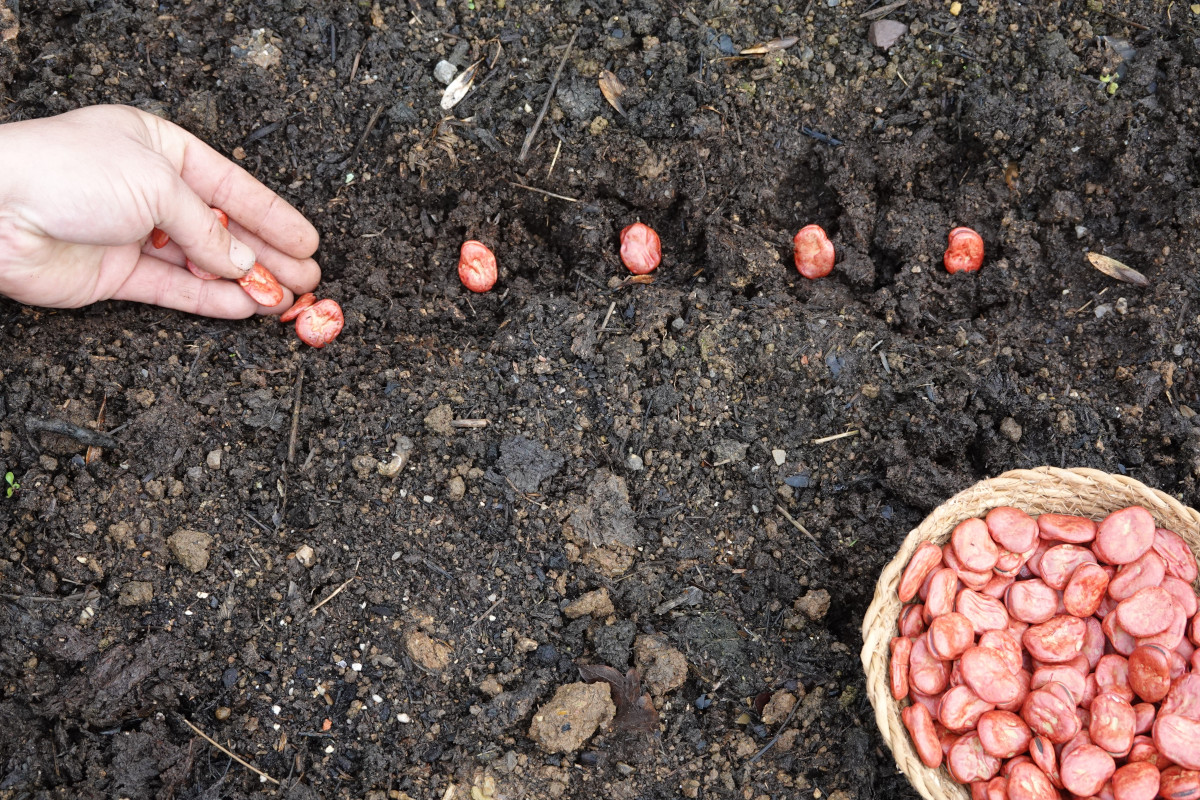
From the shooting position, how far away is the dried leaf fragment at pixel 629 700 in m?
2.97

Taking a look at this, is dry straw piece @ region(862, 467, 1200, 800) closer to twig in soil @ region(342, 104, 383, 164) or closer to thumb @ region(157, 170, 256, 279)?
thumb @ region(157, 170, 256, 279)

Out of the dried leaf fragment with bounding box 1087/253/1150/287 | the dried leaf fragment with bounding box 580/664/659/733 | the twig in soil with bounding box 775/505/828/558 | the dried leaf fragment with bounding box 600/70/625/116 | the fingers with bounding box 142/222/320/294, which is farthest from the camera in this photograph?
the dried leaf fragment with bounding box 600/70/625/116

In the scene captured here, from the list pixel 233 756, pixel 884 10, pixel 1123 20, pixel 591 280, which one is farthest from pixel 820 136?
pixel 233 756

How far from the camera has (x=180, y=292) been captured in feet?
11.1

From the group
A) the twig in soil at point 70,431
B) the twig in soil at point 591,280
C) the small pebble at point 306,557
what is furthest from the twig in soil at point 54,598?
the twig in soil at point 591,280

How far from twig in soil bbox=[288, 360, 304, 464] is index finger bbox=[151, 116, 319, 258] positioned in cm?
56

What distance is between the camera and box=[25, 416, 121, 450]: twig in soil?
304 centimetres

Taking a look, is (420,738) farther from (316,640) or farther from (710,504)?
(710,504)

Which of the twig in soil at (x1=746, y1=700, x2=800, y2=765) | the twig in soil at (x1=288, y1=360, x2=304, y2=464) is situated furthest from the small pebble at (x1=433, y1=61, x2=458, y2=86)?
the twig in soil at (x1=746, y1=700, x2=800, y2=765)

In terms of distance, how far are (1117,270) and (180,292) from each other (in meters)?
3.80

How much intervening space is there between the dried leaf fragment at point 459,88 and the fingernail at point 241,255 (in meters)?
1.07

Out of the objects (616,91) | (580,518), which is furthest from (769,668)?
(616,91)

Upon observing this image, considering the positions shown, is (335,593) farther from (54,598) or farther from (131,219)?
(131,219)

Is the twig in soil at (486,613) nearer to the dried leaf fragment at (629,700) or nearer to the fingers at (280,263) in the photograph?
the dried leaf fragment at (629,700)
